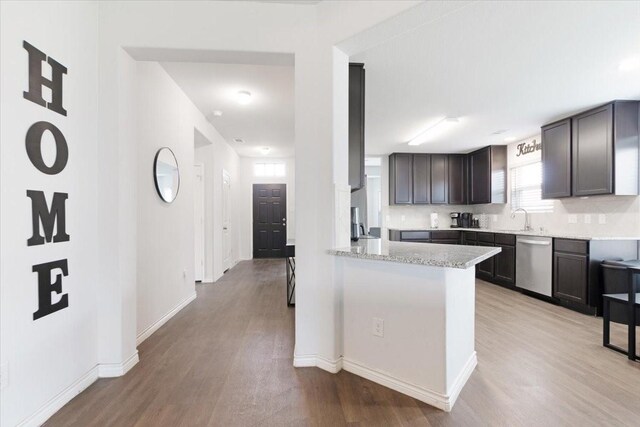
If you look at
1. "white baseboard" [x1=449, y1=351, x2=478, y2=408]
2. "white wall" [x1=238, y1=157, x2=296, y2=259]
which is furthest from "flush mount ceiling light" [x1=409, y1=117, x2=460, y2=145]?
"white wall" [x1=238, y1=157, x2=296, y2=259]

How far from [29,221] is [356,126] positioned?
2.22 metres

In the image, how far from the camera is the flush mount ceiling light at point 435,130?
419cm

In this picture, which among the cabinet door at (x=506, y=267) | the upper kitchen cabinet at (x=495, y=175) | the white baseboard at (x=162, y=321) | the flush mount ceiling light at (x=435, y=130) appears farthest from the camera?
the upper kitchen cabinet at (x=495, y=175)

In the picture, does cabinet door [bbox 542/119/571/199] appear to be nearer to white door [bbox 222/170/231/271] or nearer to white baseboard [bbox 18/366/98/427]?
white door [bbox 222/170/231/271]

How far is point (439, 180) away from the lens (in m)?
6.32

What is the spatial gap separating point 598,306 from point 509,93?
103 inches

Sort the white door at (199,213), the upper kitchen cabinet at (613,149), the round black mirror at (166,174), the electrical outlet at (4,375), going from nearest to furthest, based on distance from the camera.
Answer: the electrical outlet at (4,375), the round black mirror at (166,174), the upper kitchen cabinet at (613,149), the white door at (199,213)

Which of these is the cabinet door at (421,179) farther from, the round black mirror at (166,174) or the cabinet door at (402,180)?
the round black mirror at (166,174)

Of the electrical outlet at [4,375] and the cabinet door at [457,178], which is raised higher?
the cabinet door at [457,178]

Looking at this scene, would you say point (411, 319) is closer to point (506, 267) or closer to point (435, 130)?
point (435, 130)

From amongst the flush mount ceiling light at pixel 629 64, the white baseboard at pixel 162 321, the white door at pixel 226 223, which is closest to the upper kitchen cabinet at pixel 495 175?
the flush mount ceiling light at pixel 629 64

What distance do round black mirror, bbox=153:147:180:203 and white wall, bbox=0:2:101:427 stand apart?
35.5 inches

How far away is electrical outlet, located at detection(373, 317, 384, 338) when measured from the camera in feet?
6.61

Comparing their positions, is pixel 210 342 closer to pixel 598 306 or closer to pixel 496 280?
pixel 598 306
